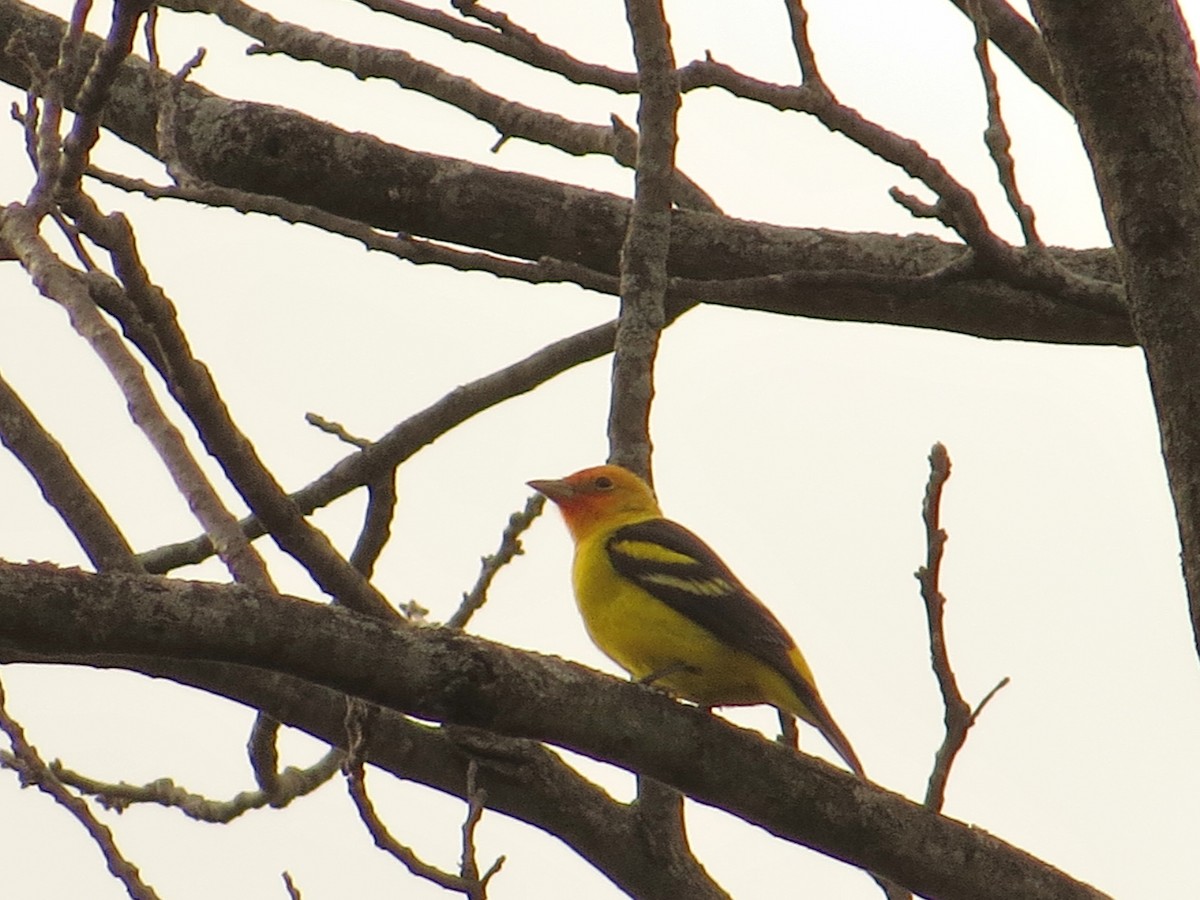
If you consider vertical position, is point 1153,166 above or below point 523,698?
above

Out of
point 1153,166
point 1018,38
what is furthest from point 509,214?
point 1153,166

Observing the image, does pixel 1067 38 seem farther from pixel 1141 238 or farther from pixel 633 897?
pixel 633 897

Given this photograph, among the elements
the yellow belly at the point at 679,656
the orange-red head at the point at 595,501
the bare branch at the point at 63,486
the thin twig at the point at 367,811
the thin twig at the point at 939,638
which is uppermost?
the orange-red head at the point at 595,501

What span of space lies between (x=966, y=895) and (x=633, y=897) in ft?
2.70

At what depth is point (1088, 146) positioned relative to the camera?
8.74ft

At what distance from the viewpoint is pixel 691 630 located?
5.04 meters

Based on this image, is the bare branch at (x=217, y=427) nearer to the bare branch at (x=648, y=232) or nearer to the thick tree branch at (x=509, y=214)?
the bare branch at (x=648, y=232)

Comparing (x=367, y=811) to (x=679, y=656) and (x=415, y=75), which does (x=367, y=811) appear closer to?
(x=679, y=656)

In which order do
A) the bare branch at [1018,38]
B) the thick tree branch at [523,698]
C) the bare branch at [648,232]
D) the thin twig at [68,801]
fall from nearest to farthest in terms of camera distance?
the thick tree branch at [523,698] < the thin twig at [68,801] < the bare branch at [648,232] < the bare branch at [1018,38]

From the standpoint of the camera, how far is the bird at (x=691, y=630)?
16.5 feet

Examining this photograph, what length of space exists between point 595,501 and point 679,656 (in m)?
1.26

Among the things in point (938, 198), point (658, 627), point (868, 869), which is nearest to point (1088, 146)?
point (938, 198)

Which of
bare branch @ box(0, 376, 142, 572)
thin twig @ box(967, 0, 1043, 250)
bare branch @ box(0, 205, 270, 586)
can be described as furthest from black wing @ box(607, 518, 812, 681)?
bare branch @ box(0, 205, 270, 586)

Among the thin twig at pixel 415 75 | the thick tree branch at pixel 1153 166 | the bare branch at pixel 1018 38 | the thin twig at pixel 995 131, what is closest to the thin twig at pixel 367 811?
the thick tree branch at pixel 1153 166
